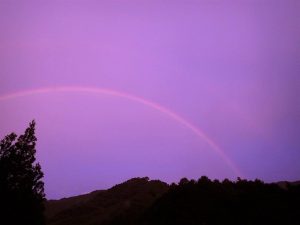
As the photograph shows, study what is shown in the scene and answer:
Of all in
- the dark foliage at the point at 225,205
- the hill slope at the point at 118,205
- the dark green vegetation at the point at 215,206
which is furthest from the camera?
the hill slope at the point at 118,205

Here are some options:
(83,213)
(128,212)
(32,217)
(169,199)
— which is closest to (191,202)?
(169,199)

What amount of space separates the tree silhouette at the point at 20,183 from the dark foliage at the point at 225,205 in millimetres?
10469

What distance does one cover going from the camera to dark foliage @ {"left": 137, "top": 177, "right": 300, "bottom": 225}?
93.8 feet

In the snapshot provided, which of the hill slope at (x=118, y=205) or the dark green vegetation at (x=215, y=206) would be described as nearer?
the dark green vegetation at (x=215, y=206)

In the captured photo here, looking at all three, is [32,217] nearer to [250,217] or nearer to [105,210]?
[250,217]

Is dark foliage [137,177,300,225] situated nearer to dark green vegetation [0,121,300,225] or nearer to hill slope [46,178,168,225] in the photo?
dark green vegetation [0,121,300,225]

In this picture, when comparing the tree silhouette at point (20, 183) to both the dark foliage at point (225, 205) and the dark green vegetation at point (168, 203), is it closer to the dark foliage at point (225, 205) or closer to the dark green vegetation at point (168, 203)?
the dark green vegetation at point (168, 203)

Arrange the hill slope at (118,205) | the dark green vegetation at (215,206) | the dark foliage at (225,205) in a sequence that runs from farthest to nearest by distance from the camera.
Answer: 1. the hill slope at (118,205)
2. the dark green vegetation at (215,206)
3. the dark foliage at (225,205)

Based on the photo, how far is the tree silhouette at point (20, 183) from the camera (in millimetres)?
23125

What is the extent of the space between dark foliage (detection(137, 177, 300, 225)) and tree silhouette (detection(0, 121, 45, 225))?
10469 mm

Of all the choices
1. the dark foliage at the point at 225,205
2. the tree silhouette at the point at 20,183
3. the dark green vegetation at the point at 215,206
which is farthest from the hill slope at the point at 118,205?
the tree silhouette at the point at 20,183

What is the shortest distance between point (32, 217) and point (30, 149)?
4.18 m

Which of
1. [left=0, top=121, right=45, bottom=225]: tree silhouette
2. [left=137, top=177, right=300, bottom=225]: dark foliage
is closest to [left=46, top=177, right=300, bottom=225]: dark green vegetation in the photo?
[left=137, top=177, right=300, bottom=225]: dark foliage

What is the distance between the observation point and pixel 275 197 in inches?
1270
